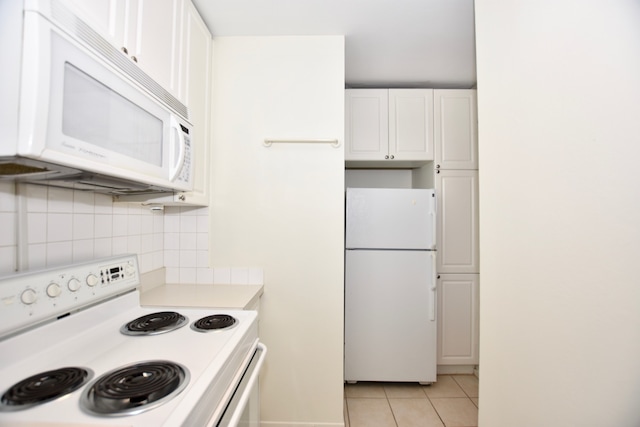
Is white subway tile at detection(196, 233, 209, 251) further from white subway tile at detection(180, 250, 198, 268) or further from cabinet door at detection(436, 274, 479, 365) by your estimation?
cabinet door at detection(436, 274, 479, 365)

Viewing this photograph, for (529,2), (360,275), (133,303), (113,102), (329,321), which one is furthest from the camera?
(360,275)

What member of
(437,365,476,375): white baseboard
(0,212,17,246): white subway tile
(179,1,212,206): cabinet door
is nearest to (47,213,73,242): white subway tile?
(0,212,17,246): white subway tile

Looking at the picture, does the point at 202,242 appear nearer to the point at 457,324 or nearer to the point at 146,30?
the point at 146,30

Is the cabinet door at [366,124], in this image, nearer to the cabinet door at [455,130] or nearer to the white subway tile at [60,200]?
the cabinet door at [455,130]

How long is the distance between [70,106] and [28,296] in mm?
549

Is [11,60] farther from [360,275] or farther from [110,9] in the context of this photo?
[360,275]

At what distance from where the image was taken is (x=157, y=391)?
0.62 m

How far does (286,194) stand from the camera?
1.79 m

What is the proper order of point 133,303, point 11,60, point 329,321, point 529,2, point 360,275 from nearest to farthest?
point 11,60 < point 529,2 < point 133,303 < point 329,321 < point 360,275

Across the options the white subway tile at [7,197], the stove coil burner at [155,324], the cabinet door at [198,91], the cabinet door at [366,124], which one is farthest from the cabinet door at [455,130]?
the white subway tile at [7,197]

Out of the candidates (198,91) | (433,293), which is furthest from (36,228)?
(433,293)

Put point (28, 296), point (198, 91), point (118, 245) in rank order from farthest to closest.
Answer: point (198, 91), point (118, 245), point (28, 296)

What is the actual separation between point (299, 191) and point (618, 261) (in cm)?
144

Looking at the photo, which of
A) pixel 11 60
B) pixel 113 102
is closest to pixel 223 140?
pixel 113 102
